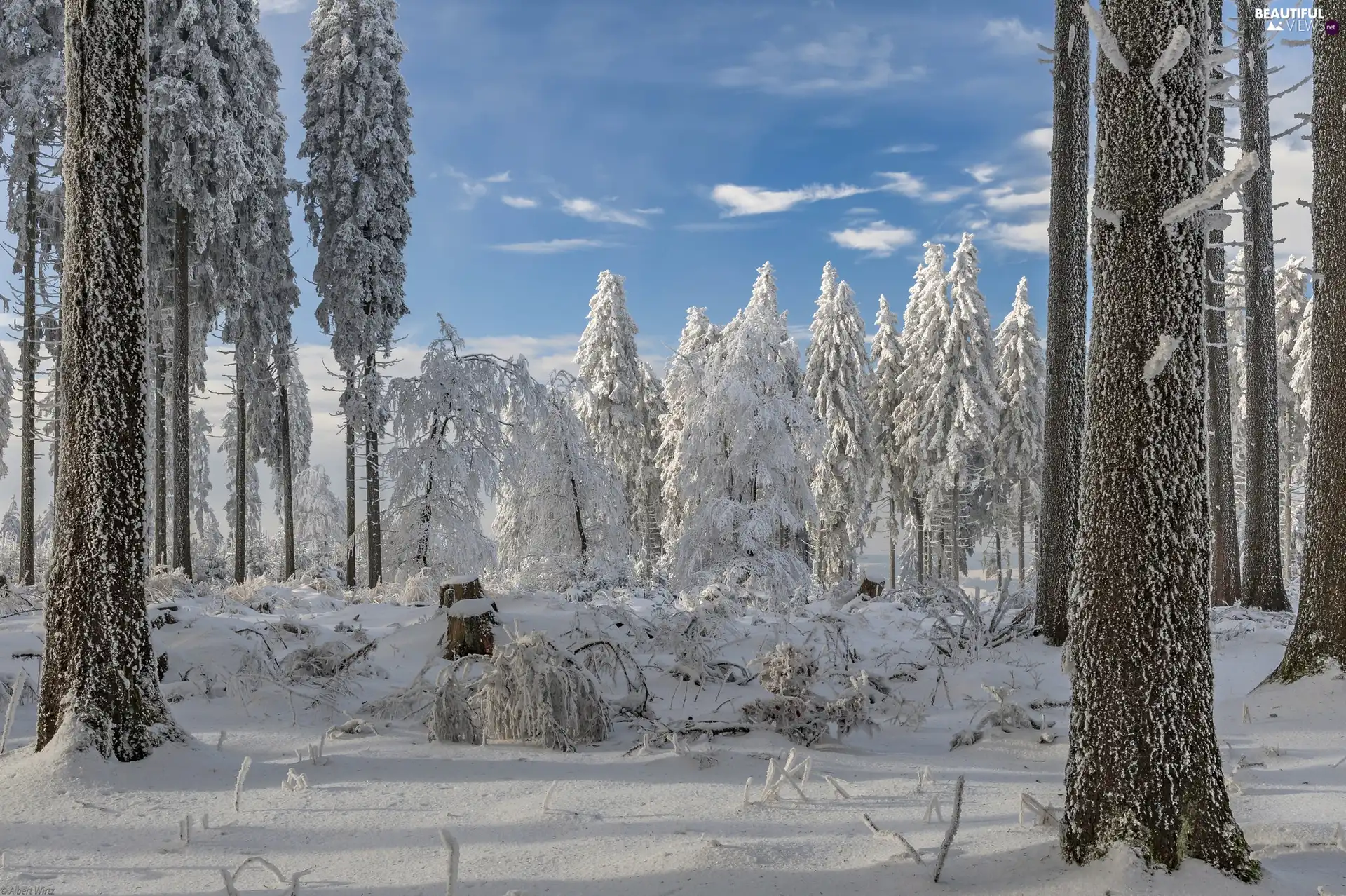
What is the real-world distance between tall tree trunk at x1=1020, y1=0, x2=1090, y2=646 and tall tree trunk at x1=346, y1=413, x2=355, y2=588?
14.9m

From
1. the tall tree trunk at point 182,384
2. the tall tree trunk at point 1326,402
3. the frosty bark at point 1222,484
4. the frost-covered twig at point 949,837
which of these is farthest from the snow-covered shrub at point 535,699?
the frosty bark at point 1222,484

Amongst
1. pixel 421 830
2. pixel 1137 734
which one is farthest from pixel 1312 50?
pixel 421 830

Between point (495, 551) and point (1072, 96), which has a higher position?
point (1072, 96)

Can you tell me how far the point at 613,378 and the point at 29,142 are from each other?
645 inches

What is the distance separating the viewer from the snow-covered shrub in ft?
19.0

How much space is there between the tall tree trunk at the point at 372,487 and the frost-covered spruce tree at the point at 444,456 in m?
4.32

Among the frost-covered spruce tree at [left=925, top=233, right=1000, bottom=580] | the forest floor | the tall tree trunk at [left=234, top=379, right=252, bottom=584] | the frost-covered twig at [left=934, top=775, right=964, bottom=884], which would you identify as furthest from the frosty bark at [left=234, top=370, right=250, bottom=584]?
the frost-covered spruce tree at [left=925, top=233, right=1000, bottom=580]

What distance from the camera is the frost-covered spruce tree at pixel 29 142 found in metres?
16.1

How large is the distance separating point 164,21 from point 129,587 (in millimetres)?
15855

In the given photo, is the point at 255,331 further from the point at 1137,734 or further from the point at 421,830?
the point at 1137,734

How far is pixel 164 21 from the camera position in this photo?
16.9 m

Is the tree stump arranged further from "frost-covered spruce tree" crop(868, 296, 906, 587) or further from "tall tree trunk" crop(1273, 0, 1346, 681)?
"frost-covered spruce tree" crop(868, 296, 906, 587)

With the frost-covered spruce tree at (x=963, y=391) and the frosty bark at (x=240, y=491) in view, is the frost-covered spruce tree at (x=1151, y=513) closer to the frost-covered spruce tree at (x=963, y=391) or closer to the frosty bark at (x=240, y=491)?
the frosty bark at (x=240, y=491)

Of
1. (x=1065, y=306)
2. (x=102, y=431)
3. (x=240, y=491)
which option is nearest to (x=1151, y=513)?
(x=102, y=431)
